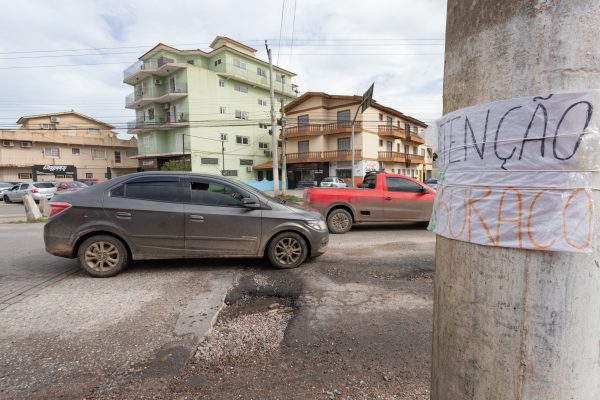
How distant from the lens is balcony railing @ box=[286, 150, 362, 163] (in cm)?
3459

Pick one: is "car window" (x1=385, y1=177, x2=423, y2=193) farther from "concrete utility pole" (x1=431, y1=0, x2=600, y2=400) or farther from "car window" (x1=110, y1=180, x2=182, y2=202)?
"concrete utility pole" (x1=431, y1=0, x2=600, y2=400)

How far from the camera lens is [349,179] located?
34.4m

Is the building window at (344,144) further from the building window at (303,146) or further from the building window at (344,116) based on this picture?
the building window at (303,146)

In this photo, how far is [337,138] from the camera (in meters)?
36.2

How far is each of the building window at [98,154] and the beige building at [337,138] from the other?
29.1 metres

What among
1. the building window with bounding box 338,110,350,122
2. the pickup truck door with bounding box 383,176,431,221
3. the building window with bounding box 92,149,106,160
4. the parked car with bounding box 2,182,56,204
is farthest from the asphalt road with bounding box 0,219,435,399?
the building window with bounding box 92,149,106,160

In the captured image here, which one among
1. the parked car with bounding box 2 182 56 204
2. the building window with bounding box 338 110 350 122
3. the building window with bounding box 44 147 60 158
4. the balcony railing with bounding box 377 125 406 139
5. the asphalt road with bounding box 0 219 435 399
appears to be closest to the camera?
the asphalt road with bounding box 0 219 435 399

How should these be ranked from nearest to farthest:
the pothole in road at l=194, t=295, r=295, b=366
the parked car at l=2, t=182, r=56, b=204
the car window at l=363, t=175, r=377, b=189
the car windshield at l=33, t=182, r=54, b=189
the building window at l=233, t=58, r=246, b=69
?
1. the pothole in road at l=194, t=295, r=295, b=366
2. the car window at l=363, t=175, r=377, b=189
3. the parked car at l=2, t=182, r=56, b=204
4. the car windshield at l=33, t=182, r=54, b=189
5. the building window at l=233, t=58, r=246, b=69

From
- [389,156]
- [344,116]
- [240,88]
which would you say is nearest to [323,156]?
[344,116]

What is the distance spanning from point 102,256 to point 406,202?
722cm

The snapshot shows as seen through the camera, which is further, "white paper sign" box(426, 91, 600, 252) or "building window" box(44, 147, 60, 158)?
"building window" box(44, 147, 60, 158)

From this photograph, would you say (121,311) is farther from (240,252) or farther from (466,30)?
(466,30)

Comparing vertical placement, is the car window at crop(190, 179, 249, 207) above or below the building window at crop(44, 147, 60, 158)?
below

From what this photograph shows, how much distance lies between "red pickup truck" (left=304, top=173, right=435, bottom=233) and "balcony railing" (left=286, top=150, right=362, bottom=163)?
2627 cm
